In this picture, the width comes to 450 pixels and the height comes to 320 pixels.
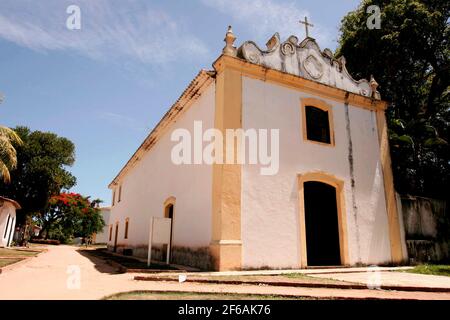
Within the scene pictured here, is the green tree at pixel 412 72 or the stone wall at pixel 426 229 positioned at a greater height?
the green tree at pixel 412 72

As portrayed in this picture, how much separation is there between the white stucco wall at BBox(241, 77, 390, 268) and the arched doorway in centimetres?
40

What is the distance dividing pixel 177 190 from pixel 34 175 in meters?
21.2

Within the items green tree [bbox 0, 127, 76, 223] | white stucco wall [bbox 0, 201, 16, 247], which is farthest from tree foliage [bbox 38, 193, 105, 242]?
white stucco wall [bbox 0, 201, 16, 247]

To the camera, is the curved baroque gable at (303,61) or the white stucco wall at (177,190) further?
the curved baroque gable at (303,61)

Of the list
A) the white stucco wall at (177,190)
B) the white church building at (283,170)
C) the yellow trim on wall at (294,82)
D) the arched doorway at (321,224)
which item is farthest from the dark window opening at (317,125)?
the white stucco wall at (177,190)

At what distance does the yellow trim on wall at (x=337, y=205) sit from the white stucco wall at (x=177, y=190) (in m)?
2.37

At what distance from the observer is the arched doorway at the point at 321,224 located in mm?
8742

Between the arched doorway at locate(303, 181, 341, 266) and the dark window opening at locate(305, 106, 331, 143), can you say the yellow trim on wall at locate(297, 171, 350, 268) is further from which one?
the dark window opening at locate(305, 106, 331, 143)

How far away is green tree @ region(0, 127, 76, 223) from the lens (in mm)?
26625

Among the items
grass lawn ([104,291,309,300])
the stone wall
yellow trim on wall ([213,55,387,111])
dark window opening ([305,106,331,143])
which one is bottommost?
grass lawn ([104,291,309,300])

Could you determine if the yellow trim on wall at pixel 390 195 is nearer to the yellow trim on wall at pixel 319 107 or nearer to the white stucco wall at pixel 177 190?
the yellow trim on wall at pixel 319 107

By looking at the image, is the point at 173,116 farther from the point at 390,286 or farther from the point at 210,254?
the point at 390,286

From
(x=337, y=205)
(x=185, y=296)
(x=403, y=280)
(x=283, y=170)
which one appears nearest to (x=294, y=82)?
(x=283, y=170)

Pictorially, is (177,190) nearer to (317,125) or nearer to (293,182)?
(293,182)
